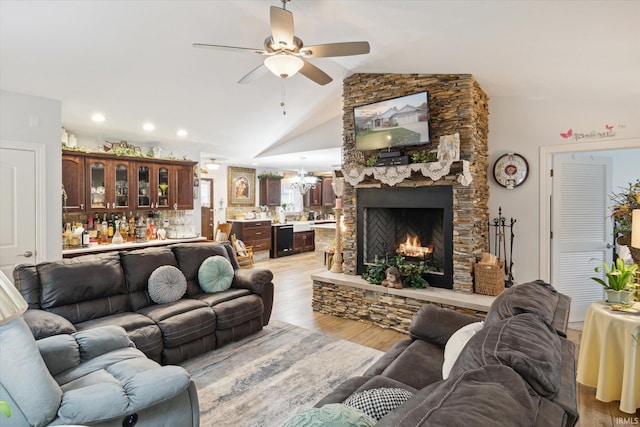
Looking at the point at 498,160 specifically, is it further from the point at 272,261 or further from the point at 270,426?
the point at 272,261

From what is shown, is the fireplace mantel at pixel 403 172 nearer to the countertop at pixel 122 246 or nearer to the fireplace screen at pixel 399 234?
the fireplace screen at pixel 399 234

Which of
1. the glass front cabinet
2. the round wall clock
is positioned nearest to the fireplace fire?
the round wall clock

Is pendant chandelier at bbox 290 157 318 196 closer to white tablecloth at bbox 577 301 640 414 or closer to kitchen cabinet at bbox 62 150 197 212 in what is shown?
kitchen cabinet at bbox 62 150 197 212

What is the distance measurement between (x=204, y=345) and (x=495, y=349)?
2.63 meters

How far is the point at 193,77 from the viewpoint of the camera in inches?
164

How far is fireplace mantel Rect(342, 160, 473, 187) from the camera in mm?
3566

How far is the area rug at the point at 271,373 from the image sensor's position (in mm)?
2334

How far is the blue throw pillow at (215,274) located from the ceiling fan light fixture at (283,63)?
6.96 ft

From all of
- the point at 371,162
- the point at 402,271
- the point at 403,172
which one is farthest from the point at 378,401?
the point at 371,162

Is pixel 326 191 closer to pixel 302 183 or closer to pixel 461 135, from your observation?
pixel 302 183

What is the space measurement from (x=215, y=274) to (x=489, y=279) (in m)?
2.91

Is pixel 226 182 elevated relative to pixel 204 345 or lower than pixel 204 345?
elevated

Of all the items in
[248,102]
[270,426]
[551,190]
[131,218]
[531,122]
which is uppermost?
[248,102]

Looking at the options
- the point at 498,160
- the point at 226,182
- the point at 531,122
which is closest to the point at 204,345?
the point at 498,160
